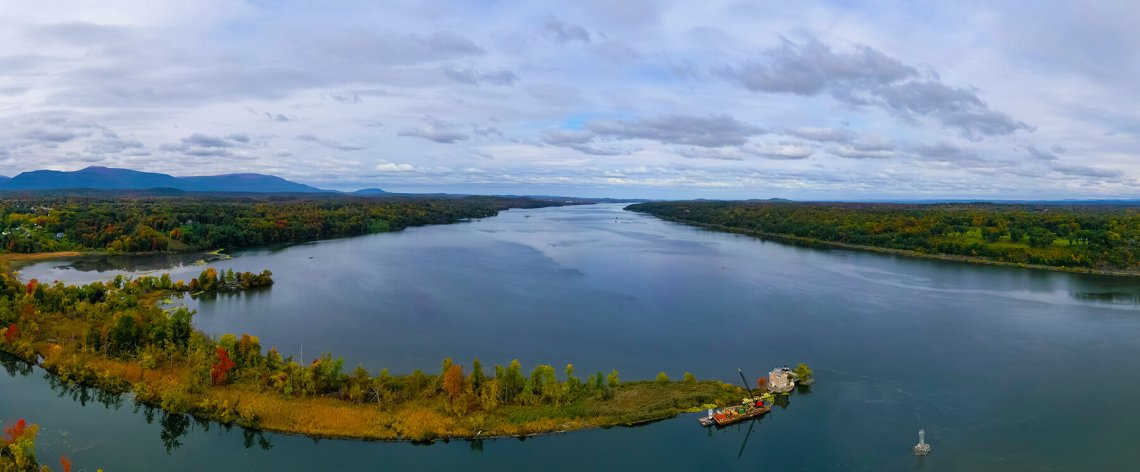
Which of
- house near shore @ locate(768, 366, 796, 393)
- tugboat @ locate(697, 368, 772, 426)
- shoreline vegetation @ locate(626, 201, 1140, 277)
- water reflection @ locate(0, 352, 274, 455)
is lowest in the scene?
water reflection @ locate(0, 352, 274, 455)

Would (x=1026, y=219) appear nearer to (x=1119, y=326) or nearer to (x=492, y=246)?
(x=1119, y=326)

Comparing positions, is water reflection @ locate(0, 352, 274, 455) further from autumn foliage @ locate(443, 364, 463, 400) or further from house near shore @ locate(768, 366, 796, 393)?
house near shore @ locate(768, 366, 796, 393)

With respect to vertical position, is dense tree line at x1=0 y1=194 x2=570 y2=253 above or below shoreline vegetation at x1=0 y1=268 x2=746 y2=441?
above

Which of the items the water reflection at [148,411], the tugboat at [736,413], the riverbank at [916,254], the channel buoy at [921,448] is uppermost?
the riverbank at [916,254]

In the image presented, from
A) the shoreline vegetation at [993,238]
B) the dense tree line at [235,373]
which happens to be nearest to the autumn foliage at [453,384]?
the dense tree line at [235,373]

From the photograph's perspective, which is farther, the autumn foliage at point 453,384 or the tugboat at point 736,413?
the autumn foliage at point 453,384

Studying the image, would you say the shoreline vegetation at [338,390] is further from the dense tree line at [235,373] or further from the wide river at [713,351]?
the wide river at [713,351]

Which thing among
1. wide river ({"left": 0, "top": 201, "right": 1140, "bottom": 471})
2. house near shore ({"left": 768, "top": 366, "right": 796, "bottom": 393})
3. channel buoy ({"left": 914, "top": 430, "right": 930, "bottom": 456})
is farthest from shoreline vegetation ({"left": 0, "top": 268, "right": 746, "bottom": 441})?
channel buoy ({"left": 914, "top": 430, "right": 930, "bottom": 456})

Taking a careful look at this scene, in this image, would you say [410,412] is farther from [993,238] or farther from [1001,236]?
[1001,236]
